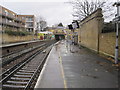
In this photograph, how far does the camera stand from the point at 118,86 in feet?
14.7

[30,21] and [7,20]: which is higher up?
[30,21]

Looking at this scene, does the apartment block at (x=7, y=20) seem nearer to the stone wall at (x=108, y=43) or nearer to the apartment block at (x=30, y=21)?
the stone wall at (x=108, y=43)

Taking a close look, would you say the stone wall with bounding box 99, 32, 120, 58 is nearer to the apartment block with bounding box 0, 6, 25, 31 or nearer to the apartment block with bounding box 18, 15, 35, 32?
the apartment block with bounding box 0, 6, 25, 31

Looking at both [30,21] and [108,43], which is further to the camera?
[30,21]

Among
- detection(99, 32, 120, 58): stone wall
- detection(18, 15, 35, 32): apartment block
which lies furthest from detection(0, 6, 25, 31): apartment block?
detection(18, 15, 35, 32): apartment block

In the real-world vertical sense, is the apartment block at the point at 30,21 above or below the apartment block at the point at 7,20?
above

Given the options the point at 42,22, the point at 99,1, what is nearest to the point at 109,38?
the point at 99,1

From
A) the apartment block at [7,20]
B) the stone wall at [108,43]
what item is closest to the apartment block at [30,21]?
the apartment block at [7,20]

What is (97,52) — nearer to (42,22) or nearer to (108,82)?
(108,82)

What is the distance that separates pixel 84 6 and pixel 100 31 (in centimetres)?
2032

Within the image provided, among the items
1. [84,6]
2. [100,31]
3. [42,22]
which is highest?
[42,22]

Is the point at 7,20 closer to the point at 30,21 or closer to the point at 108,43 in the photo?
the point at 30,21

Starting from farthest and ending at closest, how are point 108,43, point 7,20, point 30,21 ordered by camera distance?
point 30,21
point 7,20
point 108,43

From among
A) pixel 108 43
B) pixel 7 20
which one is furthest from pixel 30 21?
pixel 108 43
